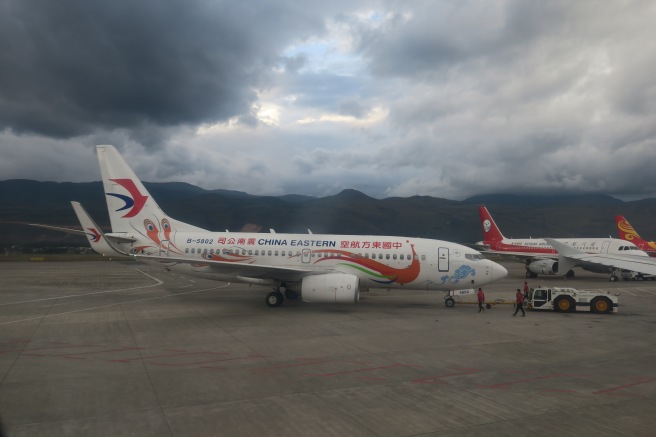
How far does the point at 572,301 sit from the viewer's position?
22578mm

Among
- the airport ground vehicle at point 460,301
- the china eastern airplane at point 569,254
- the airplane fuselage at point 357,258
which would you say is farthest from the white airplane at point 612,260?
the airplane fuselage at point 357,258

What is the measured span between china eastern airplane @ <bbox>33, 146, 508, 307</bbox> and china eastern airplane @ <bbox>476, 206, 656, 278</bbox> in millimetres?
17666

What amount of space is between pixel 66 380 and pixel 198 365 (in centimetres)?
310

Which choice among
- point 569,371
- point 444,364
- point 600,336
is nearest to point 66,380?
point 444,364

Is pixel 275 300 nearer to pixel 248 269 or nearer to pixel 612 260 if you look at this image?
pixel 248 269

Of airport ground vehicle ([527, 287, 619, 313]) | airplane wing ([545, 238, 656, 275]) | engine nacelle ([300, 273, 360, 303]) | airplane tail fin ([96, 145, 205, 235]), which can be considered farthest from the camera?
airplane wing ([545, 238, 656, 275])

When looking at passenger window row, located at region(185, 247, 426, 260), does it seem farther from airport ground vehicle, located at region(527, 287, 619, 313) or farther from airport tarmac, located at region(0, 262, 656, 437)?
airport ground vehicle, located at region(527, 287, 619, 313)

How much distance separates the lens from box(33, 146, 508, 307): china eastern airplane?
74.8 ft

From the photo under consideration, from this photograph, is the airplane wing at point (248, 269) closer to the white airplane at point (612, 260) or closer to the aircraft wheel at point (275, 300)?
the aircraft wheel at point (275, 300)

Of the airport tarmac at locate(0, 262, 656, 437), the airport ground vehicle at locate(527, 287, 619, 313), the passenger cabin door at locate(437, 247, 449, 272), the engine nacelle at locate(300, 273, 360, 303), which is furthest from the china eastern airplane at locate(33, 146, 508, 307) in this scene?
the airport ground vehicle at locate(527, 287, 619, 313)

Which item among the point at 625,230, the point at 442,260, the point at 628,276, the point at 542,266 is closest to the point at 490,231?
the point at 542,266

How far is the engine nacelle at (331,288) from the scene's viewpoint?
20734mm

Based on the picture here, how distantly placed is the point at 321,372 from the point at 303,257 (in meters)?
12.5

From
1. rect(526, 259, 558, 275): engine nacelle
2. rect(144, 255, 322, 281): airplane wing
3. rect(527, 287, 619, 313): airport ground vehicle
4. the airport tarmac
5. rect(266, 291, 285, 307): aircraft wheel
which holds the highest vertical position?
rect(526, 259, 558, 275): engine nacelle
